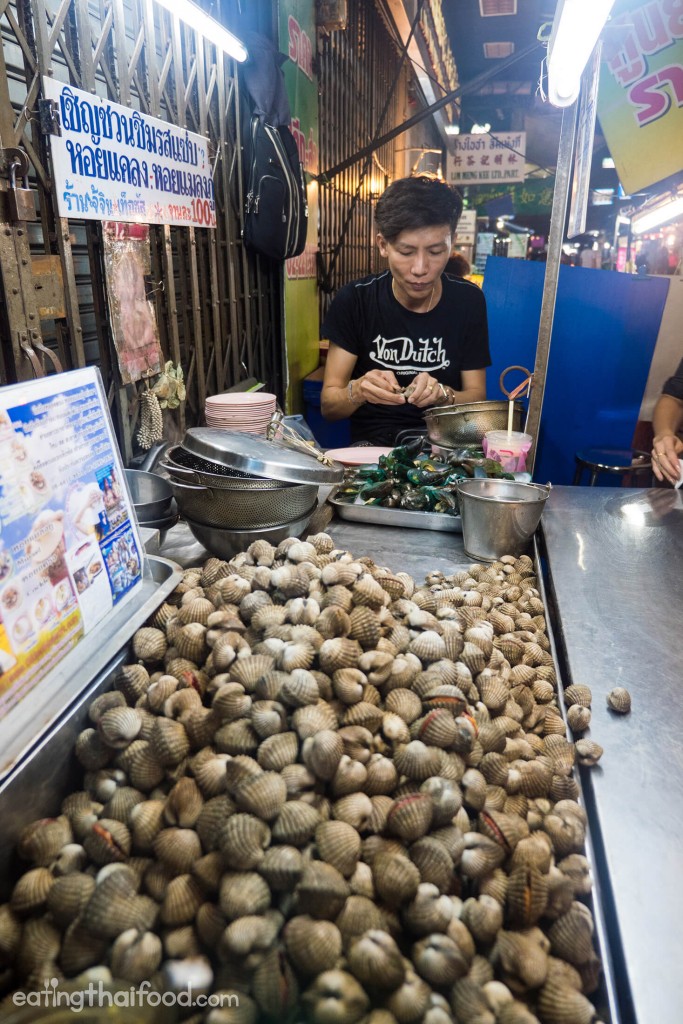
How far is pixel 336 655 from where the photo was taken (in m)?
1.20

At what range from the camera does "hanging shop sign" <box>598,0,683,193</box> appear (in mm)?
4137

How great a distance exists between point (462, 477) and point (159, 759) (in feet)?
5.64

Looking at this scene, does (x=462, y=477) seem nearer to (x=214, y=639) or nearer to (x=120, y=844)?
(x=214, y=639)

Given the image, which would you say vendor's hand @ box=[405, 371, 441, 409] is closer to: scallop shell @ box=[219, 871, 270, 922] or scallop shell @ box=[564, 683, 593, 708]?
scallop shell @ box=[564, 683, 593, 708]

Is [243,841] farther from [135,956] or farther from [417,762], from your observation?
[417,762]

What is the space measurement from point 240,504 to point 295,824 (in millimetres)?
1051

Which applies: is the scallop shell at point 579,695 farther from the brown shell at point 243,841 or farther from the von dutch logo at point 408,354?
the von dutch logo at point 408,354

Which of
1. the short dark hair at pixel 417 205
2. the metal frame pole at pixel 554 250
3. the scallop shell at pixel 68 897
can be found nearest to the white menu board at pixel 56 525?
the scallop shell at pixel 68 897

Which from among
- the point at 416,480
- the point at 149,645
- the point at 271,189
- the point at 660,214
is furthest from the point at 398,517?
the point at 660,214

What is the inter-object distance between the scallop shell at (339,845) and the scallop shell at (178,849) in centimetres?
19

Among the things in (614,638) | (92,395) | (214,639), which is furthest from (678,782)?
(92,395)

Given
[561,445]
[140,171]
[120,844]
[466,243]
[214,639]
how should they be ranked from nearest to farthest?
[120,844], [214,639], [140,171], [561,445], [466,243]

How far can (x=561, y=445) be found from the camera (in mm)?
5176

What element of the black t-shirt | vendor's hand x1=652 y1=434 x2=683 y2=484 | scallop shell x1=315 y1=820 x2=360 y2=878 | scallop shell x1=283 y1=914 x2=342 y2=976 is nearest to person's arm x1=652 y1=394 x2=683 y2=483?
vendor's hand x1=652 y1=434 x2=683 y2=484
